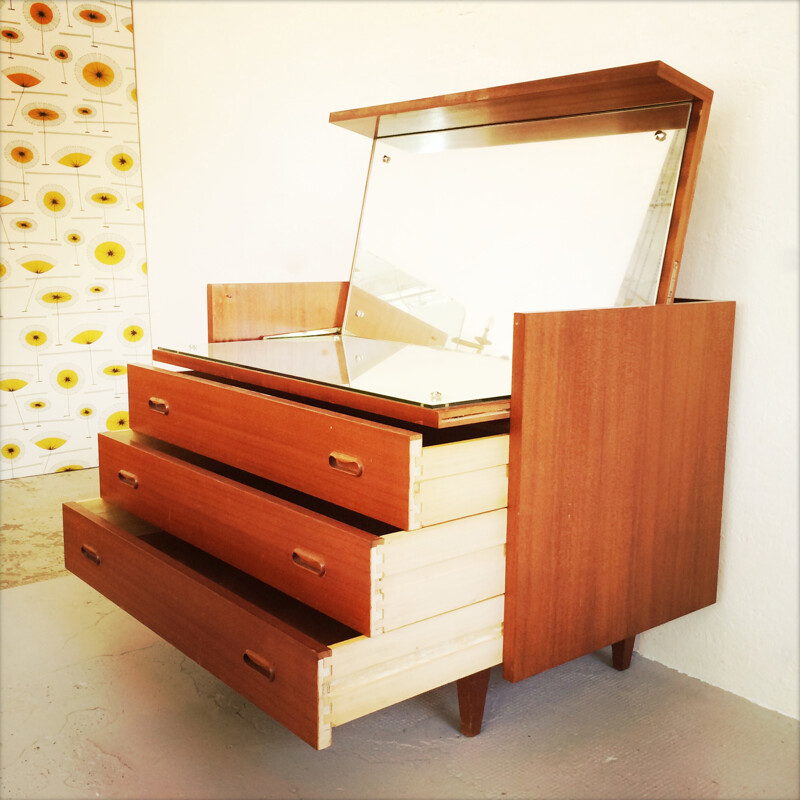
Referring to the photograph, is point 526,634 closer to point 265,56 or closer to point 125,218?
point 265,56

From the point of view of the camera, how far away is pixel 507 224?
61.3 inches

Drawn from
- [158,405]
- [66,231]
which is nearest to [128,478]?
[158,405]

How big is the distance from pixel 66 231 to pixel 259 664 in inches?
85.8

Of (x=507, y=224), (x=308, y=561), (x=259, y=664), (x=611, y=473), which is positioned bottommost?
(x=259, y=664)

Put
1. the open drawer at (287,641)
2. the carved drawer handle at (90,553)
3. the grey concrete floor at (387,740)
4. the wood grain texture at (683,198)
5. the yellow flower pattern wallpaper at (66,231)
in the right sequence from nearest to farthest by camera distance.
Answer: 1. the open drawer at (287,641)
2. the grey concrete floor at (387,740)
3. the wood grain texture at (683,198)
4. the carved drawer handle at (90,553)
5. the yellow flower pattern wallpaper at (66,231)

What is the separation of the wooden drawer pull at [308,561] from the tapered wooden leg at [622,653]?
0.67 m

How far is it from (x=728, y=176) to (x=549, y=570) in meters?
0.73

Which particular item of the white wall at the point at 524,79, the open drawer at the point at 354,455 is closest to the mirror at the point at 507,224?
the white wall at the point at 524,79

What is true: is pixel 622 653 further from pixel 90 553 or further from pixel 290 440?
pixel 90 553

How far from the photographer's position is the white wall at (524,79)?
1.34m

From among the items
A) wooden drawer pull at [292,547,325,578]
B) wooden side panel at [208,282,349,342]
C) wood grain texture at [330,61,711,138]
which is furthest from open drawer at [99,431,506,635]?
wood grain texture at [330,61,711,138]

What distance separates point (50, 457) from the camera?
9.57 ft

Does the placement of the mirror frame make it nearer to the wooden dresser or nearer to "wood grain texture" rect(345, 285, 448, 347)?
the wooden dresser

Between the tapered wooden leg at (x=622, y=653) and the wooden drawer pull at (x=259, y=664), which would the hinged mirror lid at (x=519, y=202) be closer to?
the tapered wooden leg at (x=622, y=653)
